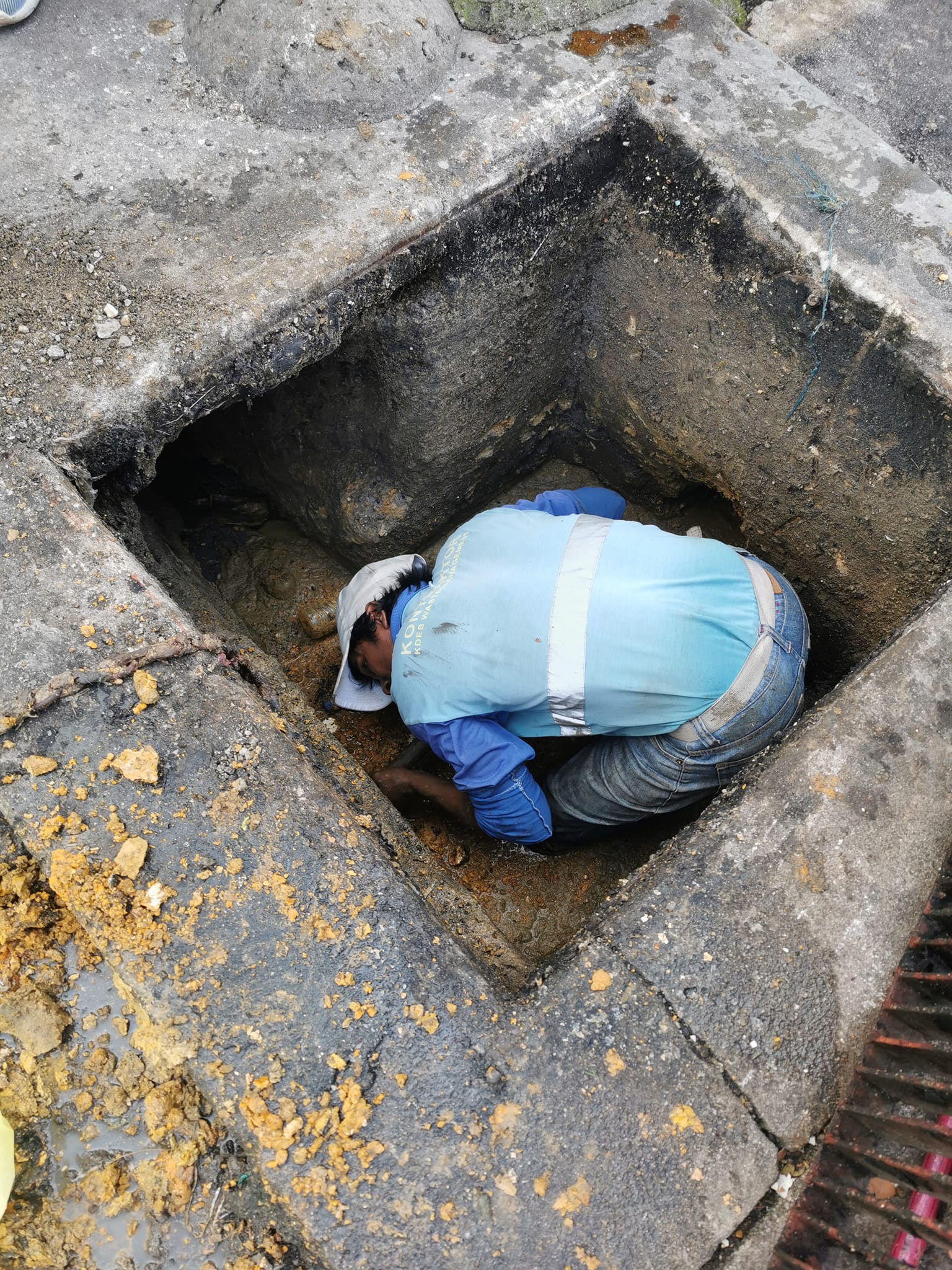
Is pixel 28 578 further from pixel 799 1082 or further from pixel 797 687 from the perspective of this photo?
pixel 797 687

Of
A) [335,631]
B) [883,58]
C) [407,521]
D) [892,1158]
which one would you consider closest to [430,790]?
[335,631]

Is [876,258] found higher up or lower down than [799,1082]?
higher up

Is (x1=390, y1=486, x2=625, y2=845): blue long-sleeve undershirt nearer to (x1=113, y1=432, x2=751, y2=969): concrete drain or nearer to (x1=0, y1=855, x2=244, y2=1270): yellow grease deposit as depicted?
(x1=113, y1=432, x2=751, y2=969): concrete drain

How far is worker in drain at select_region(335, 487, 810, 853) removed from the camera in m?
2.16

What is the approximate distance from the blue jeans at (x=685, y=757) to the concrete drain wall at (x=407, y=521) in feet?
1.15

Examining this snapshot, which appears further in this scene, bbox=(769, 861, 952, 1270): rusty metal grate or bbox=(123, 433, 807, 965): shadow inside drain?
bbox=(123, 433, 807, 965): shadow inside drain

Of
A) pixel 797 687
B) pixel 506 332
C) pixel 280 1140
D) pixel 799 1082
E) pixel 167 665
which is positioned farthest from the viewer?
pixel 506 332

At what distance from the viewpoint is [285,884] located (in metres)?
1.58

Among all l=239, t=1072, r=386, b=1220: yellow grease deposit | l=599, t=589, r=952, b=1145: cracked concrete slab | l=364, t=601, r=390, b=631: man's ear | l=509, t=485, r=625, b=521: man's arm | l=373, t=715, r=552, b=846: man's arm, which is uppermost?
l=599, t=589, r=952, b=1145: cracked concrete slab

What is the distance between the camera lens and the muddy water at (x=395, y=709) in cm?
270

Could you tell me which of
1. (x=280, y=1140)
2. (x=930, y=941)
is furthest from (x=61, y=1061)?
(x=930, y=941)

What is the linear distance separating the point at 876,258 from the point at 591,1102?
2093mm

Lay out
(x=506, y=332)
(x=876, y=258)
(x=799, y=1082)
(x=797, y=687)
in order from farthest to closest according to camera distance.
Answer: (x=506, y=332) < (x=797, y=687) < (x=876, y=258) < (x=799, y=1082)

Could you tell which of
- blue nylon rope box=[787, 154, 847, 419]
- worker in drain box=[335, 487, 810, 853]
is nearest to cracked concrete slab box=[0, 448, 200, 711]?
worker in drain box=[335, 487, 810, 853]
